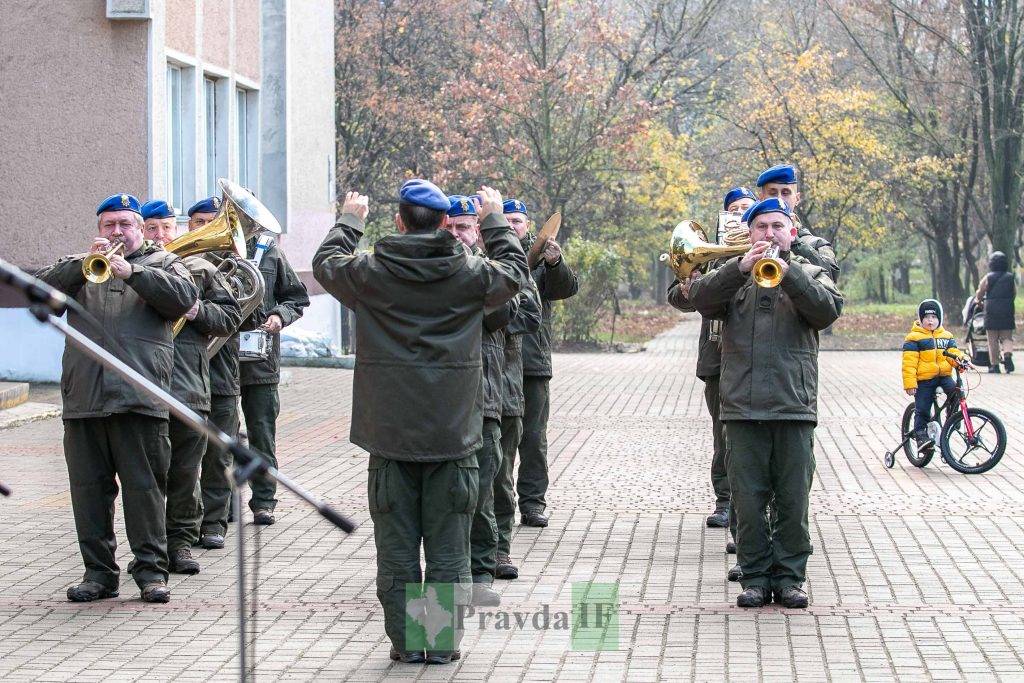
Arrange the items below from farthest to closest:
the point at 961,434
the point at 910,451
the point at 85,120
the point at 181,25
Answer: the point at 181,25
the point at 85,120
the point at 910,451
the point at 961,434

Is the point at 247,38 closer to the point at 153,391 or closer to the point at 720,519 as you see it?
the point at 720,519

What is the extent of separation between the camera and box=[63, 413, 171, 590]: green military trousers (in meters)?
7.14

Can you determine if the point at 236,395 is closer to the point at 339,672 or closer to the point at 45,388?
the point at 339,672

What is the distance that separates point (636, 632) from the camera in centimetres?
652

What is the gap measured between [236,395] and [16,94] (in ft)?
31.2

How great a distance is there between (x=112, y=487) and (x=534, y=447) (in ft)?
9.12

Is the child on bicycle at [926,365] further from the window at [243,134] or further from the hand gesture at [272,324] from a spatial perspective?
the window at [243,134]

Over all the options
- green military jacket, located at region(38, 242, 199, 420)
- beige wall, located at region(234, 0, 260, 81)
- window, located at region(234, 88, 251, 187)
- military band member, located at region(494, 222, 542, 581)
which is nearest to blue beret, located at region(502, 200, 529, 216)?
military band member, located at region(494, 222, 542, 581)

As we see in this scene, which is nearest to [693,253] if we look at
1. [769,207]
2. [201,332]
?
[769,207]

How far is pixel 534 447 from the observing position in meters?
9.10

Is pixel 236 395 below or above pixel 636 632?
above

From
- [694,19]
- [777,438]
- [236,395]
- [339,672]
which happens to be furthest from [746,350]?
[694,19]

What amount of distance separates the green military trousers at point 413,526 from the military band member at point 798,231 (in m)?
2.31

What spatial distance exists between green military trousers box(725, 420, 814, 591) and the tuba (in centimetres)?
297
